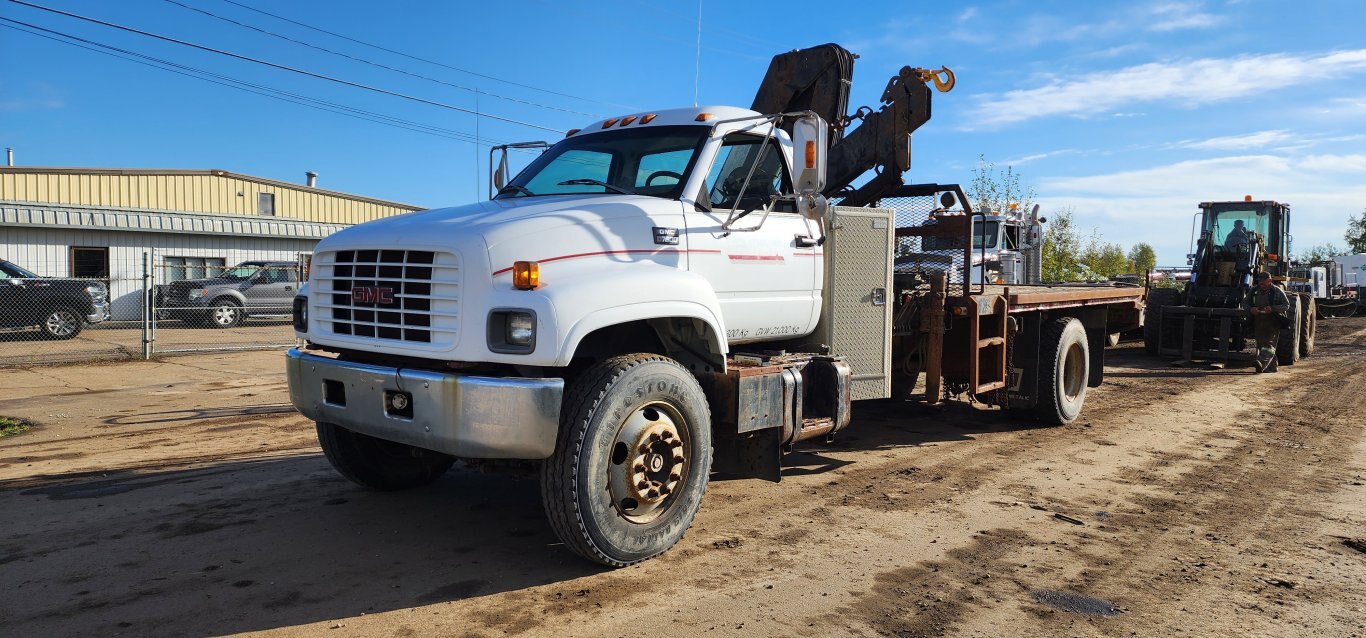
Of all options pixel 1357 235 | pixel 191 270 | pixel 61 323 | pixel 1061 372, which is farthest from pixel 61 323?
pixel 1357 235

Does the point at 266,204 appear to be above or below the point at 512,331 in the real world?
above

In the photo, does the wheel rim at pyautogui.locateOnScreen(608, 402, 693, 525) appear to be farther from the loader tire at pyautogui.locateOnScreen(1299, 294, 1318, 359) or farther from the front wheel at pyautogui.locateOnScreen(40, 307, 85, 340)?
the front wheel at pyautogui.locateOnScreen(40, 307, 85, 340)

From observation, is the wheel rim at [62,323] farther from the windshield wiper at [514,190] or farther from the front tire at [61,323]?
Answer: the windshield wiper at [514,190]

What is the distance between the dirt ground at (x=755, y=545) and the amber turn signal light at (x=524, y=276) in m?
1.42

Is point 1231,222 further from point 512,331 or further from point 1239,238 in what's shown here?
point 512,331

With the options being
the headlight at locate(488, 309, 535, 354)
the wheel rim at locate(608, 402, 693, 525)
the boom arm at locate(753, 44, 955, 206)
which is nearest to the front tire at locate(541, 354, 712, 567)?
the wheel rim at locate(608, 402, 693, 525)

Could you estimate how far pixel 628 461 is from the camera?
4.33 metres

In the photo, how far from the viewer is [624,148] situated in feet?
18.1

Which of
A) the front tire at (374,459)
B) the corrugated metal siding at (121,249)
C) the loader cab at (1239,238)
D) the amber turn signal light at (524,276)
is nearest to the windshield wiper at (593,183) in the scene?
the amber turn signal light at (524,276)

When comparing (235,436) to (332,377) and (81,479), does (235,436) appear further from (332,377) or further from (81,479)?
(332,377)

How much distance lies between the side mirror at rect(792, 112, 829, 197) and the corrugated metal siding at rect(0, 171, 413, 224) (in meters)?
25.6

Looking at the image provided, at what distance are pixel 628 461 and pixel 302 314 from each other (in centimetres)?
217

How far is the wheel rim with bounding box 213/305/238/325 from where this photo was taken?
66.2ft

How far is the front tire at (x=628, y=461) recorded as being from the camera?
4.09 metres
